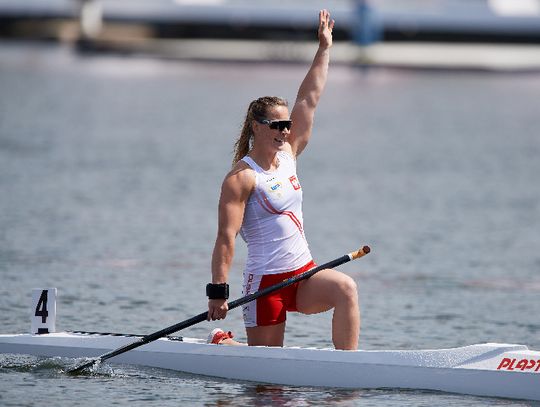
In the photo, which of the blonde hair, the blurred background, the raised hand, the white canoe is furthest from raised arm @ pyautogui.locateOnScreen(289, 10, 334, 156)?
the blurred background

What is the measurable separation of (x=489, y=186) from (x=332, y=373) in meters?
19.4

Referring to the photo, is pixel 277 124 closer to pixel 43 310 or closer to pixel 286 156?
pixel 286 156

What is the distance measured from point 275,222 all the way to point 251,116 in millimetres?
851

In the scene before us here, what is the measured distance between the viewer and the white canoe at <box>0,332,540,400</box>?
11.8m

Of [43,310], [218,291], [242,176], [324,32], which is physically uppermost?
[324,32]

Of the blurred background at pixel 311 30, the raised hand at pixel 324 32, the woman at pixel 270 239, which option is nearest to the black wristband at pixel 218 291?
the woman at pixel 270 239

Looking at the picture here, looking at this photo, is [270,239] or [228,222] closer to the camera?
[228,222]

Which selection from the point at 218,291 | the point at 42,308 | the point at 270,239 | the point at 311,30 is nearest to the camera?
the point at 218,291

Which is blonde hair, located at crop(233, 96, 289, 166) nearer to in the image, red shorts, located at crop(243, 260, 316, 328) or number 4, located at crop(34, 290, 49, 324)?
red shorts, located at crop(243, 260, 316, 328)

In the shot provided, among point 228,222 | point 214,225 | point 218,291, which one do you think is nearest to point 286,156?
point 228,222

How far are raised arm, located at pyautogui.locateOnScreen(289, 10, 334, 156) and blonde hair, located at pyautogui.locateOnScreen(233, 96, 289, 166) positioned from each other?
40cm

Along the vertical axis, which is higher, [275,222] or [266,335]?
[275,222]

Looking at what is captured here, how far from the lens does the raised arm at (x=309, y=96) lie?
12.7 metres

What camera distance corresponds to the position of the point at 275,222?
12.2 m
